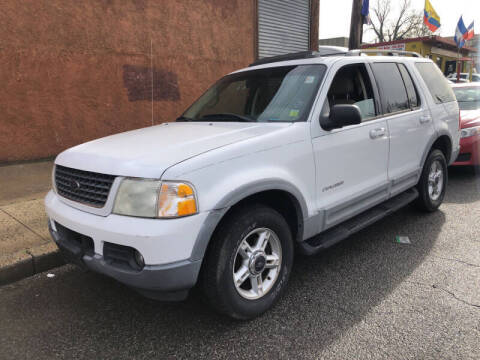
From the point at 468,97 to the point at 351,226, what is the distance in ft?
19.5

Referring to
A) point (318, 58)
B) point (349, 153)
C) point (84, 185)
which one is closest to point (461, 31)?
point (318, 58)

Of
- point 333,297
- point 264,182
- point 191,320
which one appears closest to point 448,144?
point 333,297

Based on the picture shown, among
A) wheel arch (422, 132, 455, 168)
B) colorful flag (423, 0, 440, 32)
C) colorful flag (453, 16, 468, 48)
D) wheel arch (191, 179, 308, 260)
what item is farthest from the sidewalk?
colorful flag (453, 16, 468, 48)

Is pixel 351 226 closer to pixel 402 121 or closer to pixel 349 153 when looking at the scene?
pixel 349 153

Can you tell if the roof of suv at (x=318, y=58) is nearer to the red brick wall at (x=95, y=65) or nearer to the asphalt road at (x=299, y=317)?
the asphalt road at (x=299, y=317)

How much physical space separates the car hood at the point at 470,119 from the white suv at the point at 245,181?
2901mm

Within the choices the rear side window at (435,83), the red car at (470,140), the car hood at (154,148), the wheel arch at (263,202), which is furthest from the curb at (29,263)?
the red car at (470,140)

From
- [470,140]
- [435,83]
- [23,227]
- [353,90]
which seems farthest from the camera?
[470,140]

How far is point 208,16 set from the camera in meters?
9.45

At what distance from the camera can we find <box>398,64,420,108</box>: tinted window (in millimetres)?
4410

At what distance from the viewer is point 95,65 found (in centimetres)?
759

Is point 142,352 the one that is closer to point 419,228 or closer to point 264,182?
point 264,182

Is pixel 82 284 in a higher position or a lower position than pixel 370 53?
lower

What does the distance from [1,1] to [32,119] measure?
1912mm
